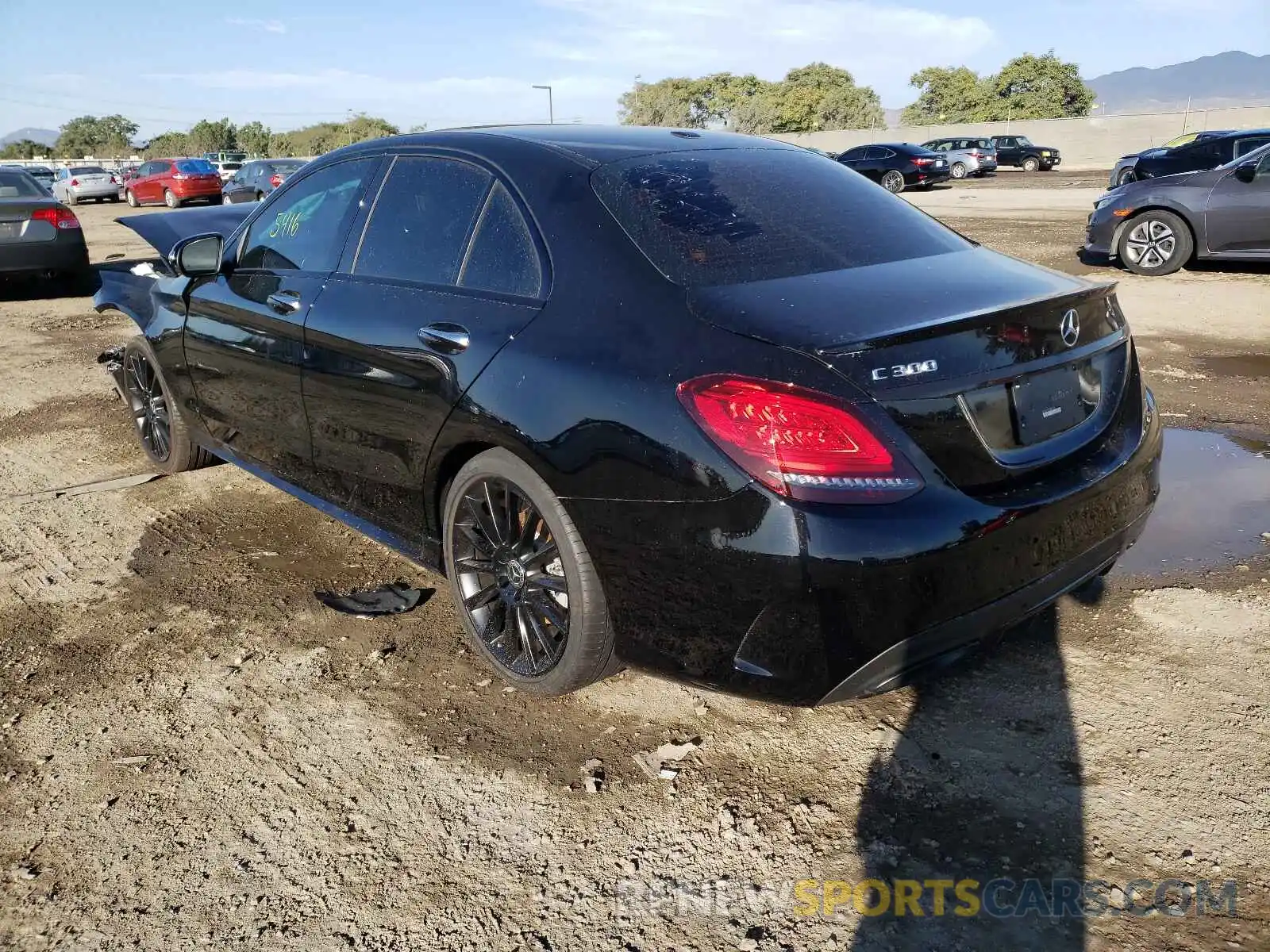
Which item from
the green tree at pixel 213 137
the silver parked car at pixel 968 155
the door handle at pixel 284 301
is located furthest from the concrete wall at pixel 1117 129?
the green tree at pixel 213 137

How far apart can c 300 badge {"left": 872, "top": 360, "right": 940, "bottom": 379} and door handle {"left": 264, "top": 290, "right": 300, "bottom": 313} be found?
232 cm

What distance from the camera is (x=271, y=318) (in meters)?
3.82

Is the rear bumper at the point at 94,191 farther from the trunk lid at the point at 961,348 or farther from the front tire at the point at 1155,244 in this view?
the trunk lid at the point at 961,348

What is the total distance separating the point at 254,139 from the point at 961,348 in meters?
103

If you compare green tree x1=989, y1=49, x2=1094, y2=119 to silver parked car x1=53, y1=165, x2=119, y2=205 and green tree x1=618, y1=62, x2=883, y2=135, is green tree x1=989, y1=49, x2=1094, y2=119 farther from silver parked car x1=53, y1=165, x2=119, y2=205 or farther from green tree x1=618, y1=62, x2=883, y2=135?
silver parked car x1=53, y1=165, x2=119, y2=205

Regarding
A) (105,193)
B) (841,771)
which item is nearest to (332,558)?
(841,771)

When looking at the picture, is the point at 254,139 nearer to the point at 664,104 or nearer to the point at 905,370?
the point at 664,104

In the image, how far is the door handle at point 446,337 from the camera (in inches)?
115

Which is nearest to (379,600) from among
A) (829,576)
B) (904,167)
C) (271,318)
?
(271,318)

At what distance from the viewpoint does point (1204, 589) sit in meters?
3.59

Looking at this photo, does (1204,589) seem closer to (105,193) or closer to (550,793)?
(550,793)

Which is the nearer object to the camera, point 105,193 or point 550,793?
point 550,793

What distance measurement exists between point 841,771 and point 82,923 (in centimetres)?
185

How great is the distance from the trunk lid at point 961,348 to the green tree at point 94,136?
107202 mm
